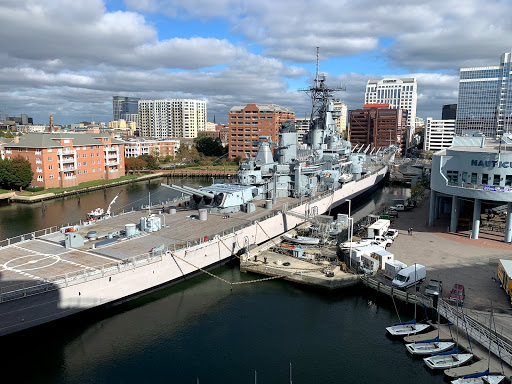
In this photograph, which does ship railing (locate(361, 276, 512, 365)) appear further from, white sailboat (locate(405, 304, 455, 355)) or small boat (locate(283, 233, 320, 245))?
small boat (locate(283, 233, 320, 245))

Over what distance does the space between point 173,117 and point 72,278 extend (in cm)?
13915

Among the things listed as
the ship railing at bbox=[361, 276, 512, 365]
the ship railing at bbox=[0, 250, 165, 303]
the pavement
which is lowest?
the ship railing at bbox=[361, 276, 512, 365]

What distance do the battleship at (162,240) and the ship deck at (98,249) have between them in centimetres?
6

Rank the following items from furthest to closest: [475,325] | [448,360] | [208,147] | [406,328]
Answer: [208,147]
[406,328]
[475,325]
[448,360]

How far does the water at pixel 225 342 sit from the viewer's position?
17.4m

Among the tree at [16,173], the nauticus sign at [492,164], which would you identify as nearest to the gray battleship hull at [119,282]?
the nauticus sign at [492,164]

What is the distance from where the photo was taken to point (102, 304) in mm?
21250

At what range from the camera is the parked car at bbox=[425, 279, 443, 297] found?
21891mm

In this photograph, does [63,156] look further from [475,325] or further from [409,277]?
[475,325]

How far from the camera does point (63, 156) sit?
64.2m

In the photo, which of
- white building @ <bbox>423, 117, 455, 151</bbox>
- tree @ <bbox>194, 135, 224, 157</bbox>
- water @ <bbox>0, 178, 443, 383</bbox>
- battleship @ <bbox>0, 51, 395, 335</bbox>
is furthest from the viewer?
white building @ <bbox>423, 117, 455, 151</bbox>

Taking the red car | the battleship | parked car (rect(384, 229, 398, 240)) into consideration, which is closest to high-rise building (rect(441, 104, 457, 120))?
the battleship

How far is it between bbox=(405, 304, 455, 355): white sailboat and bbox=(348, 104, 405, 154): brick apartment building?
10317 centimetres

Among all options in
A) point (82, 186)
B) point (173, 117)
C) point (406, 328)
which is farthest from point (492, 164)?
point (173, 117)
